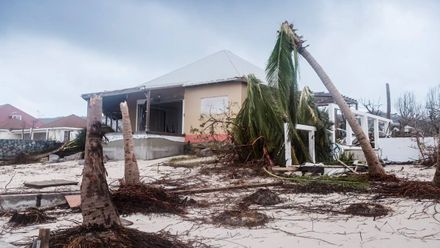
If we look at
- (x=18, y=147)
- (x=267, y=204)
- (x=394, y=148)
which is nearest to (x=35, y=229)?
(x=267, y=204)

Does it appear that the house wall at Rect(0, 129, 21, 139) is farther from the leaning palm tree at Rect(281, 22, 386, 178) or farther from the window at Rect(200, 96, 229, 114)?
the leaning palm tree at Rect(281, 22, 386, 178)

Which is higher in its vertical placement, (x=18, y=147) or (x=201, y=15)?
(x=201, y=15)

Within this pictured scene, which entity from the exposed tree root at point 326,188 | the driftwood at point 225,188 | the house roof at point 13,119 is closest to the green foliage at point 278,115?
the driftwood at point 225,188

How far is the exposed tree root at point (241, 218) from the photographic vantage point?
17.3 feet

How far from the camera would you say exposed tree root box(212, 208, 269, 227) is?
5273 mm

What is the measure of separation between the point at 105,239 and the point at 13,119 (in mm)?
43761

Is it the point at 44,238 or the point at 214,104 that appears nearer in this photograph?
the point at 44,238

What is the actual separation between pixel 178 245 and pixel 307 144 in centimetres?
888

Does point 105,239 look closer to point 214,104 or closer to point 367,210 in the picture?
point 367,210

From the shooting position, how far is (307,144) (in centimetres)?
1247

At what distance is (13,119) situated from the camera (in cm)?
4238

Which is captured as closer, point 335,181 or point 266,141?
point 335,181

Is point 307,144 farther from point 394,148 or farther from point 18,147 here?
point 18,147

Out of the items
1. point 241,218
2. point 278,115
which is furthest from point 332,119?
point 241,218
